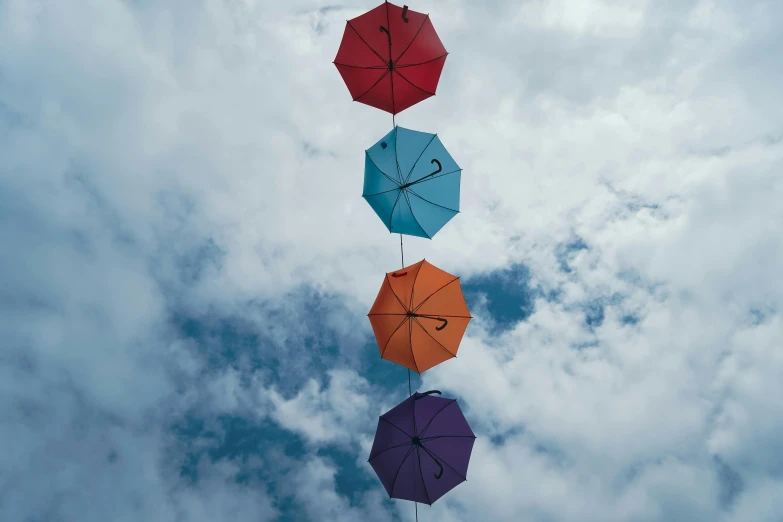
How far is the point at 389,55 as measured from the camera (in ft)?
64.7

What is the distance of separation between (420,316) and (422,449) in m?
5.02

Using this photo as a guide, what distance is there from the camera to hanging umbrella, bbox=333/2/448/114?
19.4 meters

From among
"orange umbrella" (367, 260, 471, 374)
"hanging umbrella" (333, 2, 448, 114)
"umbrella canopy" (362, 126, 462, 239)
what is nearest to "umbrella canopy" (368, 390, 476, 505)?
"orange umbrella" (367, 260, 471, 374)

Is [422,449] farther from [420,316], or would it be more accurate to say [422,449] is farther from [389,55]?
[389,55]

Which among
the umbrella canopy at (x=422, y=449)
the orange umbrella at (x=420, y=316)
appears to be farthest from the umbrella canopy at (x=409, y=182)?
the umbrella canopy at (x=422, y=449)

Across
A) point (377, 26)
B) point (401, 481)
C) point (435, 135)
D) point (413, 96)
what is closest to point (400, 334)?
point (401, 481)

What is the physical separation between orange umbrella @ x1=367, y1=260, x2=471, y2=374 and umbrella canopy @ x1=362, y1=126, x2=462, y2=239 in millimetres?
1936

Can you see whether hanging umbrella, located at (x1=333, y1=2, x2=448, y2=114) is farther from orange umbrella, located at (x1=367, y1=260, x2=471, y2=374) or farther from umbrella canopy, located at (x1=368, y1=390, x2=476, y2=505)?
umbrella canopy, located at (x1=368, y1=390, x2=476, y2=505)

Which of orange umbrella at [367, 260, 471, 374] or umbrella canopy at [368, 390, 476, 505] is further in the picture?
umbrella canopy at [368, 390, 476, 505]

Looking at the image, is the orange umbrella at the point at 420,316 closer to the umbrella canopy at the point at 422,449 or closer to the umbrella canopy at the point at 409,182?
the umbrella canopy at the point at 422,449

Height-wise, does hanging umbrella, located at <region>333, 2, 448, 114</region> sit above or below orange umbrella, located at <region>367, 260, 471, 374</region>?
above

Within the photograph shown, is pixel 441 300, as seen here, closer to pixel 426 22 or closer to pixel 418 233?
→ pixel 418 233

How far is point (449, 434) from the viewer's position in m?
19.8

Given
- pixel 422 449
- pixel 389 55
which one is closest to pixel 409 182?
pixel 389 55
